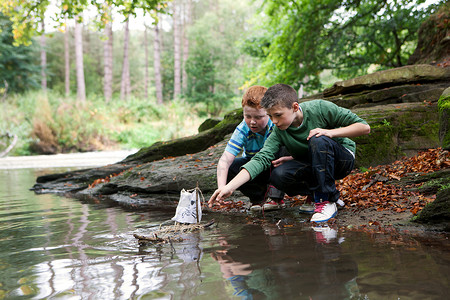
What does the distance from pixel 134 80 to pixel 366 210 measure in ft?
148

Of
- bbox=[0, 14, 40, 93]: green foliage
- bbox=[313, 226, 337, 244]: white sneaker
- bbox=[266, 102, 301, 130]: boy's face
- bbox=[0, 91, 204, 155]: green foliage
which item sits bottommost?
bbox=[313, 226, 337, 244]: white sneaker

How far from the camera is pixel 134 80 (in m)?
46.4

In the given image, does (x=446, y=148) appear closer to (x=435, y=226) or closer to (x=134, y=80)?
(x=435, y=226)

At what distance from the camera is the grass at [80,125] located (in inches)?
700

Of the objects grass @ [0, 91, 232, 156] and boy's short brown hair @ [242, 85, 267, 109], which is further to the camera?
grass @ [0, 91, 232, 156]

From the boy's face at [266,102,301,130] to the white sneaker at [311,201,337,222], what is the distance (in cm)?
80

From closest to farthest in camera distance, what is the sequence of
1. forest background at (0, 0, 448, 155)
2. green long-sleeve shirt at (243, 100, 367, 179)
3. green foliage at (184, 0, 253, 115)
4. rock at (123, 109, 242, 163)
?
green long-sleeve shirt at (243, 100, 367, 179)
rock at (123, 109, 242, 163)
forest background at (0, 0, 448, 155)
green foliage at (184, 0, 253, 115)

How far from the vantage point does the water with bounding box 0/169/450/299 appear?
6.21 ft

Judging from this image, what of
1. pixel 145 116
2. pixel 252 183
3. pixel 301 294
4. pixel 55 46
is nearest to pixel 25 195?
pixel 252 183

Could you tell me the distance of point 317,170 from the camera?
3.54 meters

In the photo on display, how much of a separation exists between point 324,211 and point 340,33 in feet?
35.2

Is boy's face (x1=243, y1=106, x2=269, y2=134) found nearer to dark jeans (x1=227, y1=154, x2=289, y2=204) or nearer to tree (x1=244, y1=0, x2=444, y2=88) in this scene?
dark jeans (x1=227, y1=154, x2=289, y2=204)

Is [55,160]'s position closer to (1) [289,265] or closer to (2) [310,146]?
(2) [310,146]

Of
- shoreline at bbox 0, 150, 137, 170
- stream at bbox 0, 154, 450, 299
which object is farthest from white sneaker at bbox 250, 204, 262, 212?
shoreline at bbox 0, 150, 137, 170
